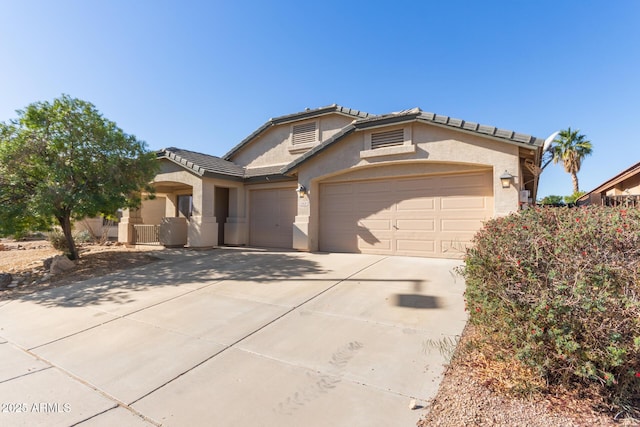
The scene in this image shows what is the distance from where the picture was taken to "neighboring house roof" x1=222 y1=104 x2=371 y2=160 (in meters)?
12.3

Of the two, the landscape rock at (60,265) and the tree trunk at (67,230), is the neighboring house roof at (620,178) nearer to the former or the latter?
the landscape rock at (60,265)

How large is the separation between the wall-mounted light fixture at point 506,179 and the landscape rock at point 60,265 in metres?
13.1

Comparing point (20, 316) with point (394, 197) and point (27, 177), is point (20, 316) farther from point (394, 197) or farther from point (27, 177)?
point (394, 197)

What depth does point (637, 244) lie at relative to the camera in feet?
7.41

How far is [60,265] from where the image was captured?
8.16 meters

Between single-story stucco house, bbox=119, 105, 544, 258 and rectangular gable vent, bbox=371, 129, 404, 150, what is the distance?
0.03 m

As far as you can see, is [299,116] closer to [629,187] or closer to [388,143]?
[388,143]

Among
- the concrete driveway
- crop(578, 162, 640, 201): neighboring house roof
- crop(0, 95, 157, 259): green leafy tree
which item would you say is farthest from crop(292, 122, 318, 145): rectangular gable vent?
crop(578, 162, 640, 201): neighboring house roof

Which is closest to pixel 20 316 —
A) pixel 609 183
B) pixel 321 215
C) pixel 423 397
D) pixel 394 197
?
pixel 423 397

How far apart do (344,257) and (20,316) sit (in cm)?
767

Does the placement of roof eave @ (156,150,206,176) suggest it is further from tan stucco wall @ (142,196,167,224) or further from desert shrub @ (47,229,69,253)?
desert shrub @ (47,229,69,253)

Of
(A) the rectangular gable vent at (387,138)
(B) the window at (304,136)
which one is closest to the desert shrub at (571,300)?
(A) the rectangular gable vent at (387,138)

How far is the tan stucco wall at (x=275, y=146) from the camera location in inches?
508

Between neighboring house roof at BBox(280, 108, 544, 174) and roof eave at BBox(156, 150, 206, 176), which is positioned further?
roof eave at BBox(156, 150, 206, 176)
